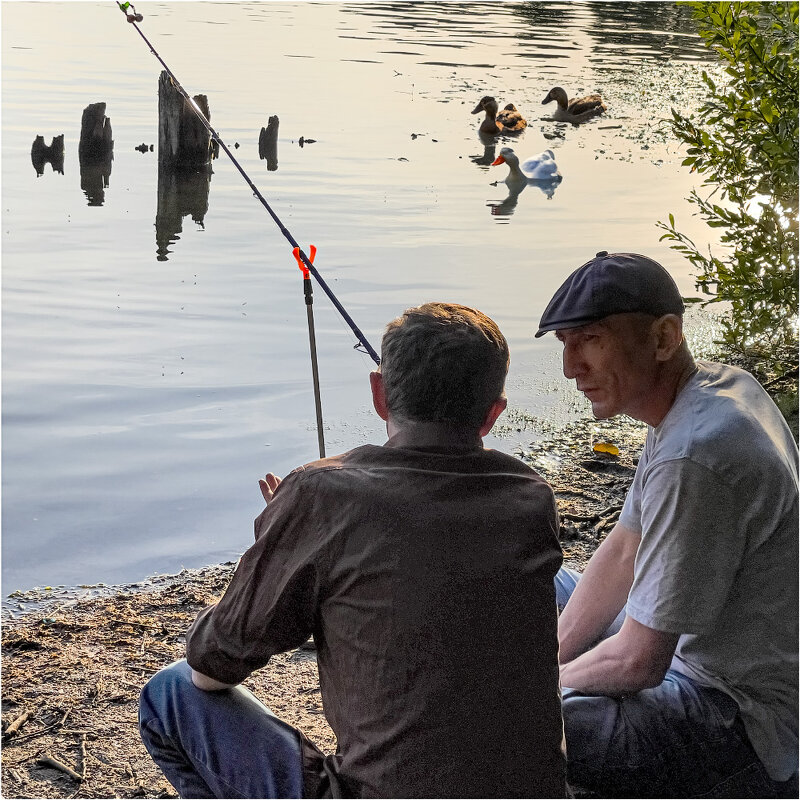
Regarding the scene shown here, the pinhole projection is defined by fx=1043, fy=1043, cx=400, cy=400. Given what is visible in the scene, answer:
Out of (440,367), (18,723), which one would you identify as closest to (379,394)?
(440,367)

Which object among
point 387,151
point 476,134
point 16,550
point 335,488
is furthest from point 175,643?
point 476,134

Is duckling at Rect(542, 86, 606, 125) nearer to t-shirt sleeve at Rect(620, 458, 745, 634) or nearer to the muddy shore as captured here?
the muddy shore

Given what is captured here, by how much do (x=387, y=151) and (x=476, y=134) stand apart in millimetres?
2447

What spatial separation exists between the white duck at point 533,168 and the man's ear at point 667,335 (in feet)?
34.3

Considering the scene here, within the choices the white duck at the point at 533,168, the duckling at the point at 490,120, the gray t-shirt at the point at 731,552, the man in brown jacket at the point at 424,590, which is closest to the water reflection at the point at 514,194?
the white duck at the point at 533,168

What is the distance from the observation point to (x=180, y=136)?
483 inches

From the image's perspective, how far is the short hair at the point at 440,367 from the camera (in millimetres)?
1630

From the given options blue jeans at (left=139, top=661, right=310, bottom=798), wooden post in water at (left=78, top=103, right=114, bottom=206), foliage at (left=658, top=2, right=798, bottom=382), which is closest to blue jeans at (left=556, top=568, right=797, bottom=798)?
blue jeans at (left=139, top=661, right=310, bottom=798)

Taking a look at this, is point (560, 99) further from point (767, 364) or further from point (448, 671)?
point (448, 671)

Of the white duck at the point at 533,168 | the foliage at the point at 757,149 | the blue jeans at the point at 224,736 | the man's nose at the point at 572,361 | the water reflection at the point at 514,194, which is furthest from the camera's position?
the white duck at the point at 533,168

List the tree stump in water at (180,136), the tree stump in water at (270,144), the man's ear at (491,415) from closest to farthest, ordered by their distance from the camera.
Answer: the man's ear at (491,415) < the tree stump in water at (180,136) < the tree stump in water at (270,144)

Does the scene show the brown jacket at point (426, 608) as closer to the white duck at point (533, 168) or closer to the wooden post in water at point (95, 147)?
the white duck at point (533, 168)

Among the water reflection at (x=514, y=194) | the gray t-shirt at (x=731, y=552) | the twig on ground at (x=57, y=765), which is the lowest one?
the twig on ground at (x=57, y=765)

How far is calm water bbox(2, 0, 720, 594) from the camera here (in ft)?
16.0
